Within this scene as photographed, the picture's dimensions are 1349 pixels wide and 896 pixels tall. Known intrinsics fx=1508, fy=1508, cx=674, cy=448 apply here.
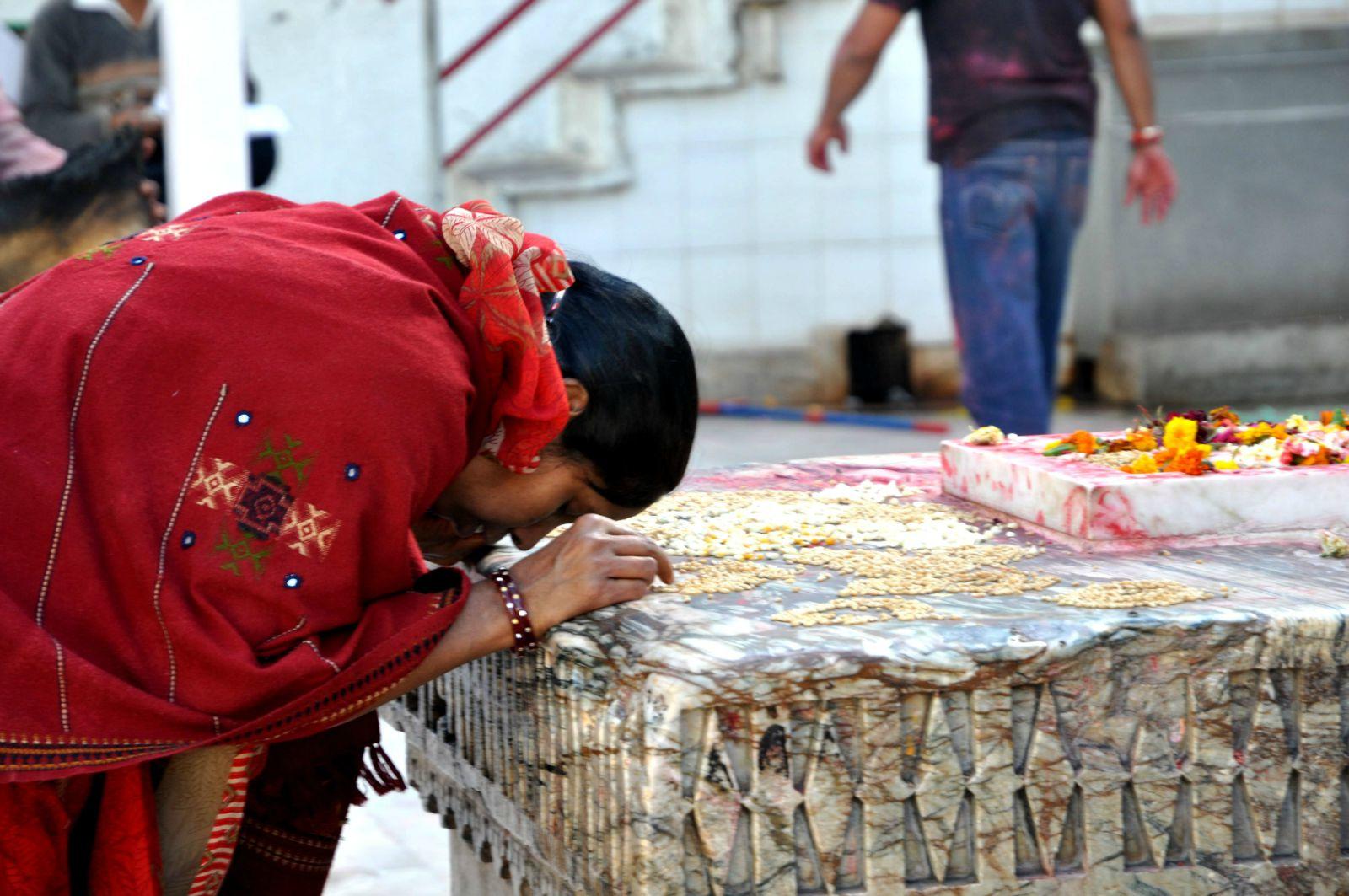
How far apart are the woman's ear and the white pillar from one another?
6.57ft

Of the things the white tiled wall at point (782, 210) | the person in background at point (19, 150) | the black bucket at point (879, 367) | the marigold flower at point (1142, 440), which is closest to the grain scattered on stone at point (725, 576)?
the marigold flower at point (1142, 440)

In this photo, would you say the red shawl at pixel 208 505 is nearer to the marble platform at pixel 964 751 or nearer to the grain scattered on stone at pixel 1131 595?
the marble platform at pixel 964 751

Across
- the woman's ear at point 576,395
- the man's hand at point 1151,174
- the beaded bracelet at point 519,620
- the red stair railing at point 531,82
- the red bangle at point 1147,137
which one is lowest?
the beaded bracelet at point 519,620

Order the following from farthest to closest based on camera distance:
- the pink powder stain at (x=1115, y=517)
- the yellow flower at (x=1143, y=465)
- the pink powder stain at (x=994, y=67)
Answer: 1. the pink powder stain at (x=994, y=67)
2. the yellow flower at (x=1143, y=465)
3. the pink powder stain at (x=1115, y=517)

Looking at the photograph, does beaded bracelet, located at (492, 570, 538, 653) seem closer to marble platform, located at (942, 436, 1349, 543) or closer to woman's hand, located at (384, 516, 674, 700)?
woman's hand, located at (384, 516, 674, 700)

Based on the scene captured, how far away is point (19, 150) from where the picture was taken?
4.31 meters

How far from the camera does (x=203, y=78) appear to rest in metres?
3.39

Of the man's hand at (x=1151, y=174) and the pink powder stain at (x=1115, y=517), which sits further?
the man's hand at (x=1151, y=174)

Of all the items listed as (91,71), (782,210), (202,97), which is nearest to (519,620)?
(202,97)

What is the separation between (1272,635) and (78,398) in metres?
1.18

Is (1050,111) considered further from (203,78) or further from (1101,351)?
(1101,351)

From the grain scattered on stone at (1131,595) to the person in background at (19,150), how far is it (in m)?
3.65

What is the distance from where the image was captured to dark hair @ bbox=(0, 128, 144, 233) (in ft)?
14.0

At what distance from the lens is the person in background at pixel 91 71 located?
443 cm
